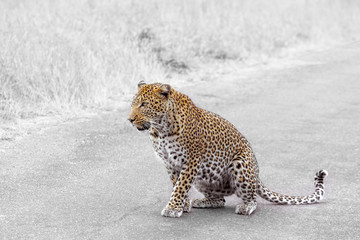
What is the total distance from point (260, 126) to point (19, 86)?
339 centimetres

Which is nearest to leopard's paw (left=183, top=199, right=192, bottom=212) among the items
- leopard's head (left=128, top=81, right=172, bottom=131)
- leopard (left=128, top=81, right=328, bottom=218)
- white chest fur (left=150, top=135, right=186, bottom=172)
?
leopard (left=128, top=81, right=328, bottom=218)

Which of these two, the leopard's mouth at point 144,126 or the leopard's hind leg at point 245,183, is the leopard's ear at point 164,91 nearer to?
the leopard's mouth at point 144,126

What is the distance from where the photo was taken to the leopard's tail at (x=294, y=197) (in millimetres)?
6656

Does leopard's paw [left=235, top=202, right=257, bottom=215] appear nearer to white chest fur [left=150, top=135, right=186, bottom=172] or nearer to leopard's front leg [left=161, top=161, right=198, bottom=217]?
leopard's front leg [left=161, top=161, right=198, bottom=217]

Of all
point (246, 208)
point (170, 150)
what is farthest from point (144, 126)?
point (246, 208)

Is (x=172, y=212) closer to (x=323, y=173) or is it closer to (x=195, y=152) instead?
(x=195, y=152)

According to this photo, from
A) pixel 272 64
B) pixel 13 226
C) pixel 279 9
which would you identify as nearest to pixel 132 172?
pixel 13 226

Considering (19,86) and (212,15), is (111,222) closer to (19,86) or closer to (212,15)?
(19,86)

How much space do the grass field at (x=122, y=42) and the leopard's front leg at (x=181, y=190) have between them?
4087 millimetres

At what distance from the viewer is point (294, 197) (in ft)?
22.2

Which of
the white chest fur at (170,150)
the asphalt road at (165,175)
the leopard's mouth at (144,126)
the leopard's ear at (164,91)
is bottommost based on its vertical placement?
the asphalt road at (165,175)

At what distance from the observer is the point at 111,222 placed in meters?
6.16

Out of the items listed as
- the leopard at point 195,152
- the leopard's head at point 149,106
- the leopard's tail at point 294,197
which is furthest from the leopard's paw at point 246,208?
the leopard's head at point 149,106

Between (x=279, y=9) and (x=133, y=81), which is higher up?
(x=279, y=9)
